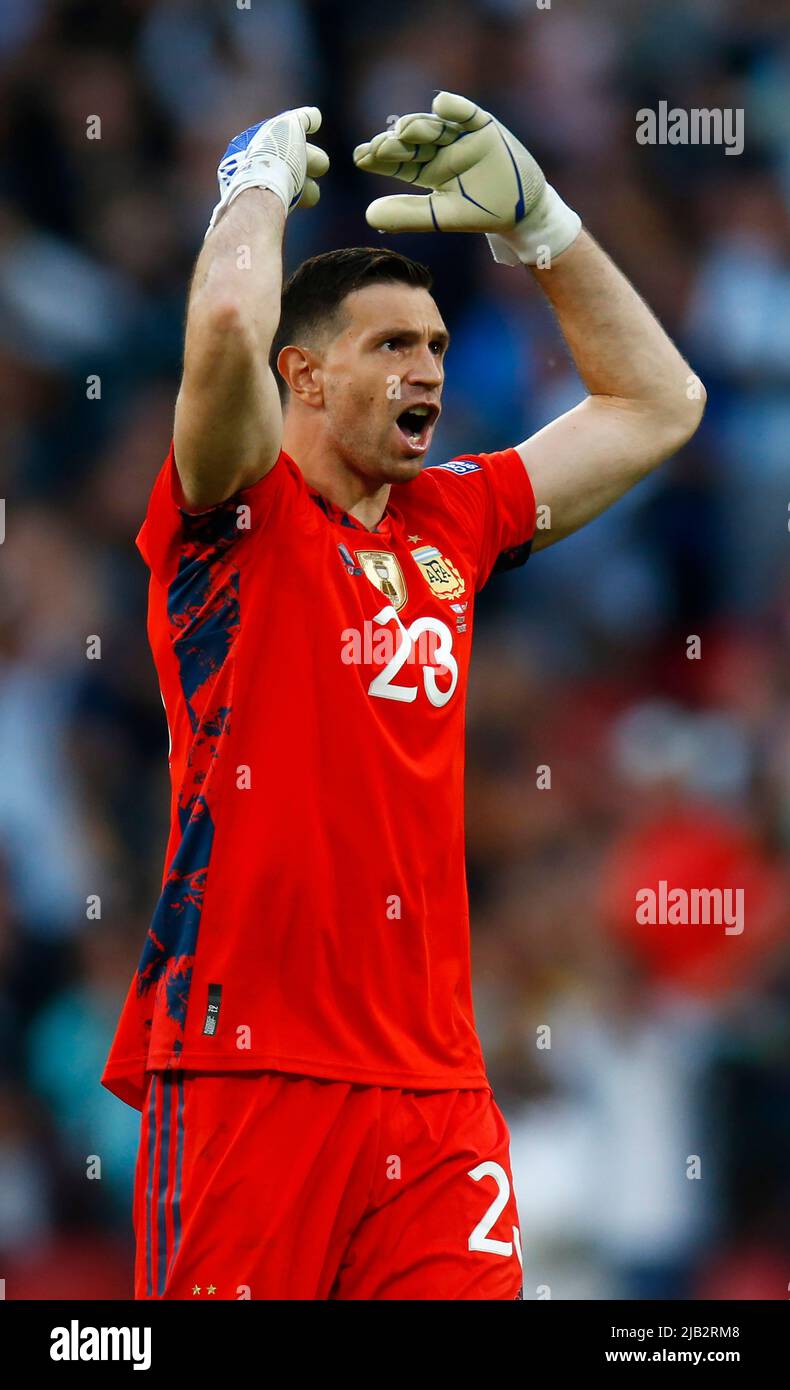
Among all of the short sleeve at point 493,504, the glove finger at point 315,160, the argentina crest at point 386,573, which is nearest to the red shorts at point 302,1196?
the argentina crest at point 386,573

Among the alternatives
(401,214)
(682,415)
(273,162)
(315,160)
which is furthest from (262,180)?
(682,415)

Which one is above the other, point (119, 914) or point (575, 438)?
point (575, 438)

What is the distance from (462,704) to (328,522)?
427 millimetres

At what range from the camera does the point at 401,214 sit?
354 cm

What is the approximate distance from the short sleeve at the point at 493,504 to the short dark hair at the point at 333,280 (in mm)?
384

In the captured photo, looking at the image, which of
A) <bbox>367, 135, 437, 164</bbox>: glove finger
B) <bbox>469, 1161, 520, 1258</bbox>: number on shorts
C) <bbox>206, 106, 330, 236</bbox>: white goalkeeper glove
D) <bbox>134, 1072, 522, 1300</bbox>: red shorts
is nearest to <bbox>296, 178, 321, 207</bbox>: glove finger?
<bbox>206, 106, 330, 236</bbox>: white goalkeeper glove

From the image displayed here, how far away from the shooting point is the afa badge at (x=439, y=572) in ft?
11.3

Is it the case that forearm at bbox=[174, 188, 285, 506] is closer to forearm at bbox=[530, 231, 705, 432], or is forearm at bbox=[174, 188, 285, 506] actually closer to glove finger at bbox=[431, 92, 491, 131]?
glove finger at bbox=[431, 92, 491, 131]

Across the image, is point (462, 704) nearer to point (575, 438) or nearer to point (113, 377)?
point (575, 438)

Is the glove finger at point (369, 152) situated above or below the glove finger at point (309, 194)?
above

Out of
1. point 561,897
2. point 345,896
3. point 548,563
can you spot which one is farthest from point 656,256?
point 345,896

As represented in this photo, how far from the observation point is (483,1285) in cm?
306

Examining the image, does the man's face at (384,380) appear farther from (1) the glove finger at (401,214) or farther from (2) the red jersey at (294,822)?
(2) the red jersey at (294,822)

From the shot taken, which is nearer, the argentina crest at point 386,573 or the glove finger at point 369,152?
the argentina crest at point 386,573
